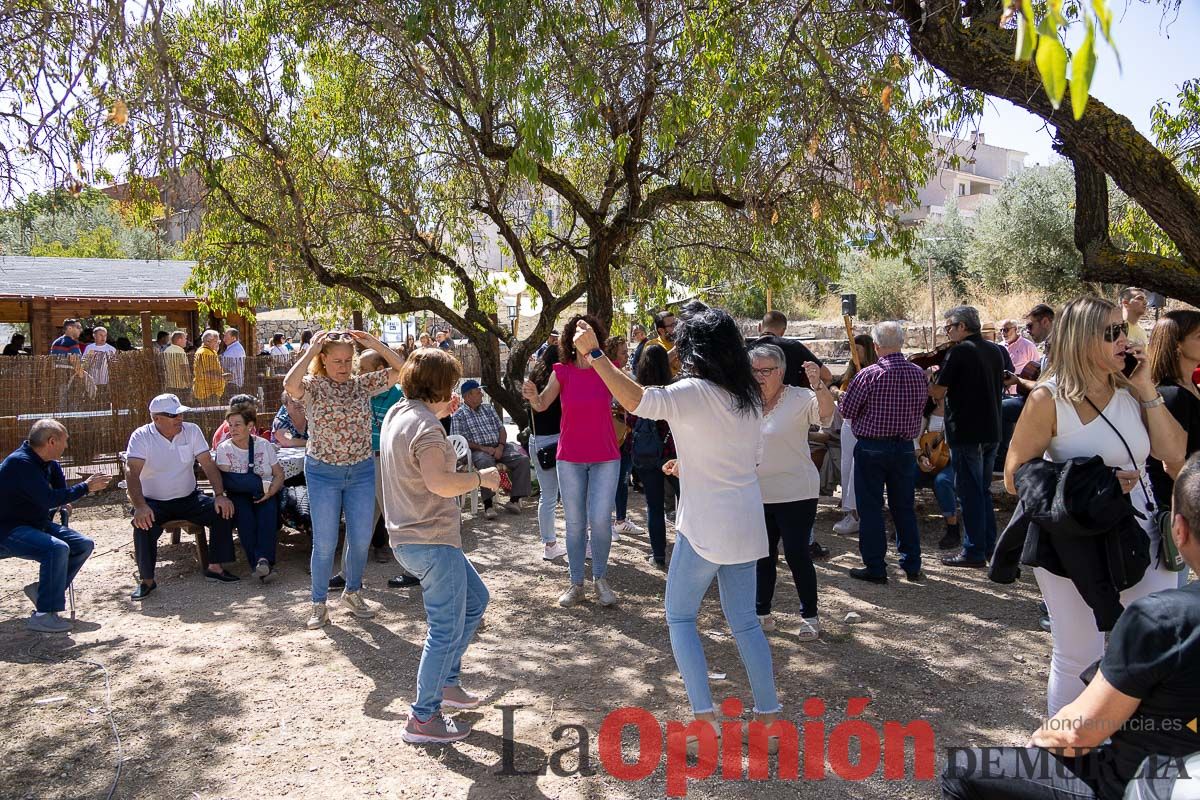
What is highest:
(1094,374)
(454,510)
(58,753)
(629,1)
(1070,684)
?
(629,1)

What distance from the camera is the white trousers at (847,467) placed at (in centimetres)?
768

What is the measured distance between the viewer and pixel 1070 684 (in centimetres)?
334

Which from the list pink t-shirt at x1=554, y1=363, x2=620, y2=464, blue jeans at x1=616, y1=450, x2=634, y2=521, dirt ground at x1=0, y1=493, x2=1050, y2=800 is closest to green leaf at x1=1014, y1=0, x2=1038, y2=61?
dirt ground at x1=0, y1=493, x2=1050, y2=800

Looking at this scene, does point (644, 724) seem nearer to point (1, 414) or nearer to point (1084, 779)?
point (1084, 779)

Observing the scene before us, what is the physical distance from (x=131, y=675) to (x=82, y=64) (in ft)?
11.3

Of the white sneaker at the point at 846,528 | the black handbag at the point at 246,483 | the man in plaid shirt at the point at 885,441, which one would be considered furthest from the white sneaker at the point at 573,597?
the white sneaker at the point at 846,528

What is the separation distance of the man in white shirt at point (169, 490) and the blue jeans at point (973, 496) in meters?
5.54

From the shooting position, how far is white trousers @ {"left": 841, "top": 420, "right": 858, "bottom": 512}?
7.68m

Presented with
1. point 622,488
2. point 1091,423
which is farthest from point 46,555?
Result: point 1091,423

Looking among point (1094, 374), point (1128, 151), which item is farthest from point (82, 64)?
point (1128, 151)

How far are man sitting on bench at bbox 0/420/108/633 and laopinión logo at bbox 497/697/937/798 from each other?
3.53 meters

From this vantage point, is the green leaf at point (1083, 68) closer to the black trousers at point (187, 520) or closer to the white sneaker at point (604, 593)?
the white sneaker at point (604, 593)

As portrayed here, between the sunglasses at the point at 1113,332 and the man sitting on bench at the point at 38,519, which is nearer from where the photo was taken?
the sunglasses at the point at 1113,332

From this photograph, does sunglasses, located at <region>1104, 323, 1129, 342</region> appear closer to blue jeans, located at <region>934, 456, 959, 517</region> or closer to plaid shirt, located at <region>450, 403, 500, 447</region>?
blue jeans, located at <region>934, 456, 959, 517</region>
